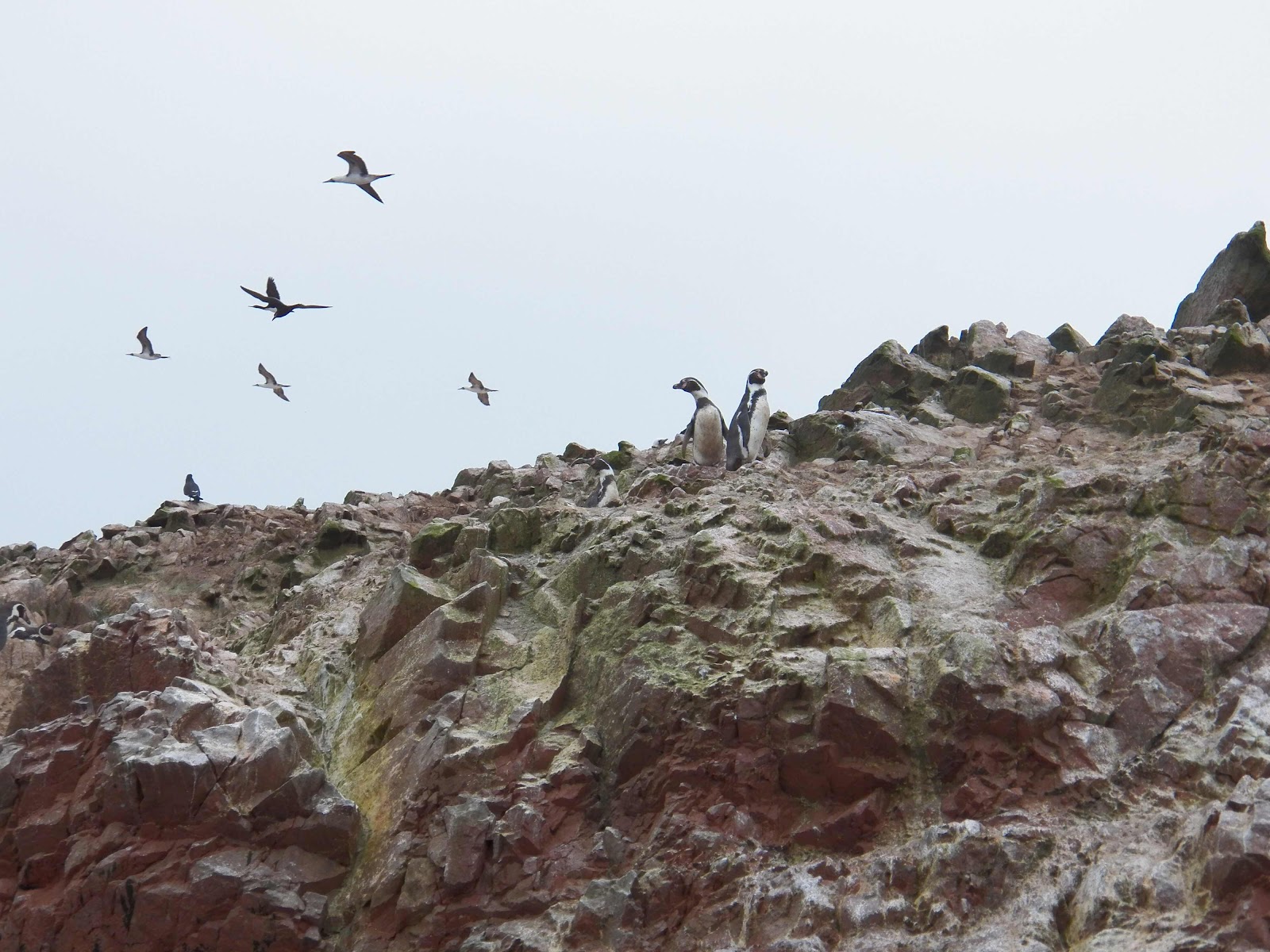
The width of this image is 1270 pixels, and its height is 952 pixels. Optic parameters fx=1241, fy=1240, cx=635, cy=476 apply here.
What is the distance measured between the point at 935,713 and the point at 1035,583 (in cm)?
267

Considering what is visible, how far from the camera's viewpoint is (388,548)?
20.9 metres

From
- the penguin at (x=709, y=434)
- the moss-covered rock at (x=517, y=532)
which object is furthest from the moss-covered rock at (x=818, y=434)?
the moss-covered rock at (x=517, y=532)

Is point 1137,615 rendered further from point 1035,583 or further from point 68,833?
point 68,833

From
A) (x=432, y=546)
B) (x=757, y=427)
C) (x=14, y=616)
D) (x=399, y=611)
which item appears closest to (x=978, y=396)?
(x=757, y=427)

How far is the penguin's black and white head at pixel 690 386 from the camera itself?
79.5 ft

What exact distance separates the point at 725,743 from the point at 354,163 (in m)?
12.9

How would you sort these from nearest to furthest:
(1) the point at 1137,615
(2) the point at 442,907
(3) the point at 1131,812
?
(3) the point at 1131,812
(2) the point at 442,907
(1) the point at 1137,615

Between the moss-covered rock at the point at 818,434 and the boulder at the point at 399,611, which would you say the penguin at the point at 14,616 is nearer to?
the boulder at the point at 399,611

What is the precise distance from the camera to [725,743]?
461 inches

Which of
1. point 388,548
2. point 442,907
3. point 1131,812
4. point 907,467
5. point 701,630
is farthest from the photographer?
point 388,548

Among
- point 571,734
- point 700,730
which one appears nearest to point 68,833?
point 571,734

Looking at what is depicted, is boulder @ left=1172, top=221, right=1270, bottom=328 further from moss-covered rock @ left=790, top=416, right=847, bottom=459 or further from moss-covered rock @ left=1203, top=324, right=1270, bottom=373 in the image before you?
moss-covered rock @ left=790, top=416, right=847, bottom=459

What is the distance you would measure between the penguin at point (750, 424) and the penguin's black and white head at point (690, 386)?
1000mm

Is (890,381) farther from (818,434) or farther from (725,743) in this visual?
(725,743)
